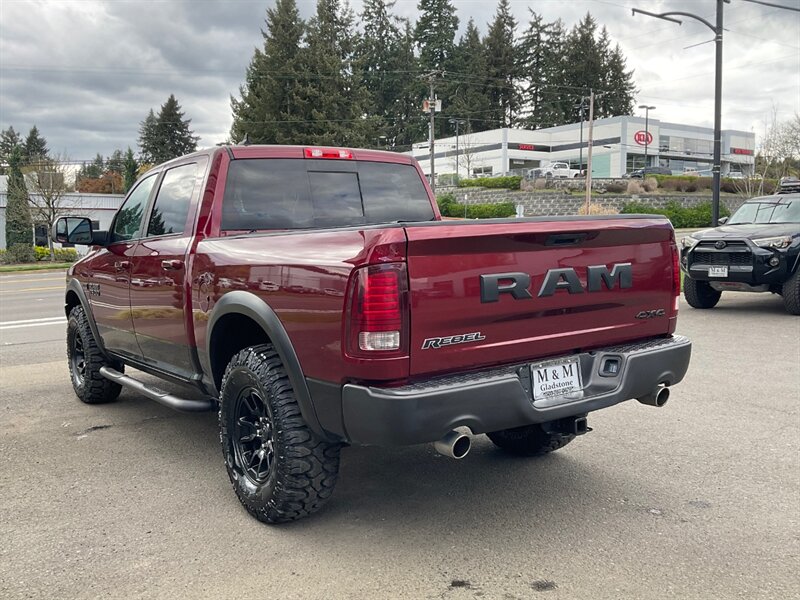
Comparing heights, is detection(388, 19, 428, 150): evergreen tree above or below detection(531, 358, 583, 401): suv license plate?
above

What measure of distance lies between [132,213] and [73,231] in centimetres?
46

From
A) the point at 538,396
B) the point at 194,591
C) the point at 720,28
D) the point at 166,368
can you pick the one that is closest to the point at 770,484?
the point at 538,396

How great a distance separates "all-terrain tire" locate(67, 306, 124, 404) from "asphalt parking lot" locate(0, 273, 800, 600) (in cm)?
22

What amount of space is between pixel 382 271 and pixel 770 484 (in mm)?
2749

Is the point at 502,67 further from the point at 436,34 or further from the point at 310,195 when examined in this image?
the point at 310,195

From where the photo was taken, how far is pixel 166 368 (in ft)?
15.6

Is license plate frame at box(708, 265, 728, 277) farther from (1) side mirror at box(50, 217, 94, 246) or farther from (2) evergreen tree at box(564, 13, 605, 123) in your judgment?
(2) evergreen tree at box(564, 13, 605, 123)

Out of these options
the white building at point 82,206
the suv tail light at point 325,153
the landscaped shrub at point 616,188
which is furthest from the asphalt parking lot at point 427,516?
the landscaped shrub at point 616,188

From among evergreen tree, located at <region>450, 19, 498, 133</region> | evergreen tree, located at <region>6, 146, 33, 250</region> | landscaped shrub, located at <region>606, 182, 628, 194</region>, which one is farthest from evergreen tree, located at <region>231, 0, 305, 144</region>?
evergreen tree, located at <region>450, 19, 498, 133</region>

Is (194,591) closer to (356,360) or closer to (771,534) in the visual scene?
(356,360)

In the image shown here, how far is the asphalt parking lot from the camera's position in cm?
309

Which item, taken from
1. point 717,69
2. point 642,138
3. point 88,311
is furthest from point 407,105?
point 88,311

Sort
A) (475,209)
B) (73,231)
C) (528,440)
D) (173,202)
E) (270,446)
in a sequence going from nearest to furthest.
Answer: (270,446)
(528,440)
(173,202)
(73,231)
(475,209)

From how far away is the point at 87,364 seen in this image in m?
5.93
